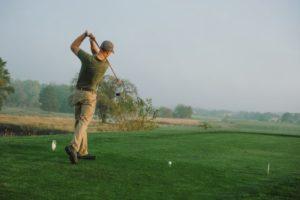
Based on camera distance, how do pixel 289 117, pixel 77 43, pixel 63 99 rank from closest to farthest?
1. pixel 77 43
2. pixel 63 99
3. pixel 289 117

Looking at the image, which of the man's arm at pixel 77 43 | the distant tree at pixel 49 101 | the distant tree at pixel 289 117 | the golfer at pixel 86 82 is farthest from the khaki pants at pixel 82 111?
the distant tree at pixel 289 117

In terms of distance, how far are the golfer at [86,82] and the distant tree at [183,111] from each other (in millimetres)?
140031

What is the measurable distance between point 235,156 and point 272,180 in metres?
3.98

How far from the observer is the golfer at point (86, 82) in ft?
30.3

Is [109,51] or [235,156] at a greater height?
[109,51]

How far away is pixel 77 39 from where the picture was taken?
9.26 m

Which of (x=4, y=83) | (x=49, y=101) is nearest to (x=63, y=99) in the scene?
(x=49, y=101)

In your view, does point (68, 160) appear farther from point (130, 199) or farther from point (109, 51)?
point (130, 199)

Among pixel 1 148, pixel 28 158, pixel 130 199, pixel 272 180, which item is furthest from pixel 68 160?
pixel 272 180

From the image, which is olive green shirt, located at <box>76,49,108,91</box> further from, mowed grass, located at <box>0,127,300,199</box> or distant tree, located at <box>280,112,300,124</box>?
distant tree, located at <box>280,112,300,124</box>

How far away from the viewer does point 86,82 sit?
9.43 m

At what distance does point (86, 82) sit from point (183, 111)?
141101 mm

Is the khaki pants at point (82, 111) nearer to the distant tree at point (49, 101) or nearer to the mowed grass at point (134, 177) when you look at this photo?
the mowed grass at point (134, 177)

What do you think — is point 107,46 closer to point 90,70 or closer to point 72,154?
point 90,70
